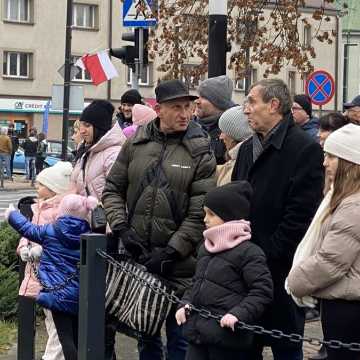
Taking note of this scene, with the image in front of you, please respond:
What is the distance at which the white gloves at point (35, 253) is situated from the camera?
6664 mm

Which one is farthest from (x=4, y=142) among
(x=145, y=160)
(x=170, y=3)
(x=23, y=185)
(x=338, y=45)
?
(x=338, y=45)

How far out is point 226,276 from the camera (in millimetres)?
5074

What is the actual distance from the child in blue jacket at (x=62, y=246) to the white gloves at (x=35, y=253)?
152mm

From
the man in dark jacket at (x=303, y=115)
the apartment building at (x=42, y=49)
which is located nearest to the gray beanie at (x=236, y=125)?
the man in dark jacket at (x=303, y=115)

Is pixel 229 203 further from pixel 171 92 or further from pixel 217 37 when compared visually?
pixel 217 37

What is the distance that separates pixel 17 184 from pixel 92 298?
29660 millimetres

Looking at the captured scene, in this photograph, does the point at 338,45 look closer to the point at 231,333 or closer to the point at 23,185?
the point at 23,185

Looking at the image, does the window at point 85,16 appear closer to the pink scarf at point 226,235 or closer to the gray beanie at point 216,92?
the gray beanie at point 216,92

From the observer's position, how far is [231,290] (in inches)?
199

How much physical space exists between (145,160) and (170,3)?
10562 mm

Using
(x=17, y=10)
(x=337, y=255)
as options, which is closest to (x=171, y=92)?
(x=337, y=255)

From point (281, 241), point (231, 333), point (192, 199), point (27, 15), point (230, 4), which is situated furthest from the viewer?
point (27, 15)

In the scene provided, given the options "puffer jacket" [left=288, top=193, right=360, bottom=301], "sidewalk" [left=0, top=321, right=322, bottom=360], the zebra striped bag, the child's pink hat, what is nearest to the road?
"sidewalk" [left=0, top=321, right=322, bottom=360]

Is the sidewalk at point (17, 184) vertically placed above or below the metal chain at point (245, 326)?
below
